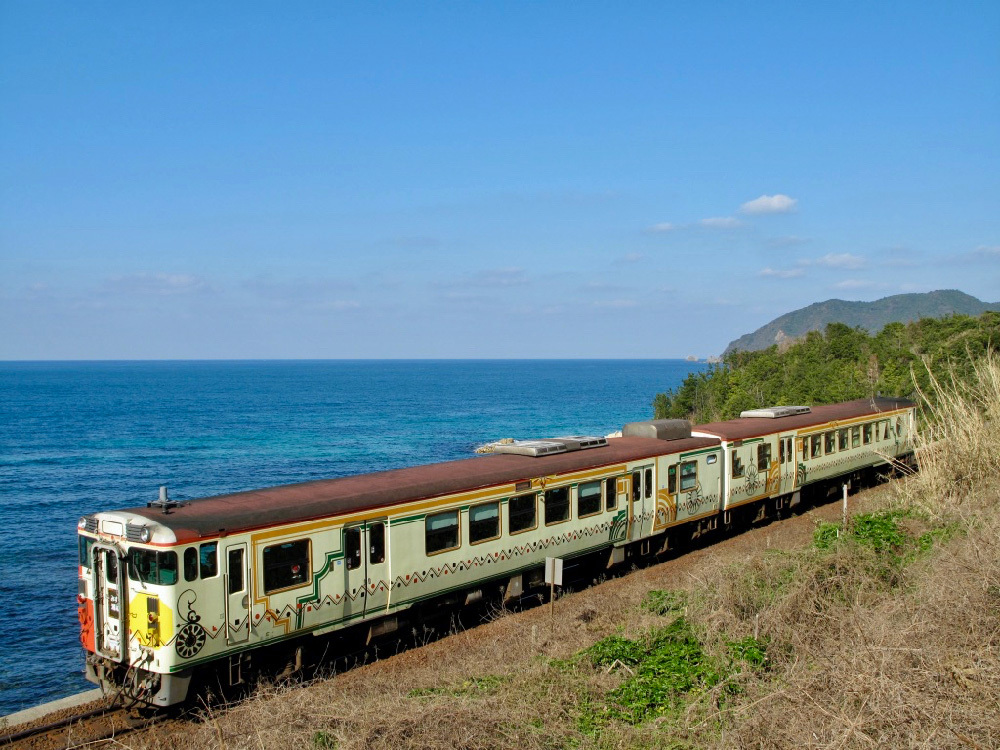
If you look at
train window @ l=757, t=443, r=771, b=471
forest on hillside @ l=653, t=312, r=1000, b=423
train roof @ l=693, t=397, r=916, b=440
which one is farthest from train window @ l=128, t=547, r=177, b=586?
forest on hillside @ l=653, t=312, r=1000, b=423

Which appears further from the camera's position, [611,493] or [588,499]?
[611,493]

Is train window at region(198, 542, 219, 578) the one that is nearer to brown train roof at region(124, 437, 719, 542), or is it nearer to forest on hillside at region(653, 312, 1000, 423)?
brown train roof at region(124, 437, 719, 542)

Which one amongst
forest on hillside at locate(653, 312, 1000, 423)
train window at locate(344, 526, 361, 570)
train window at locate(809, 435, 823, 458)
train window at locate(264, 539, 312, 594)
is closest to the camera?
train window at locate(264, 539, 312, 594)

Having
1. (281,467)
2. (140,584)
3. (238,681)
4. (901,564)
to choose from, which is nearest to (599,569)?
(901,564)

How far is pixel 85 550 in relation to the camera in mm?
11703

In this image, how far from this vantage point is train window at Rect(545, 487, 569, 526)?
1602 centimetres

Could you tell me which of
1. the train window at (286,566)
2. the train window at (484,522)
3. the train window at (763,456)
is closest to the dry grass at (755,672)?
the train window at (286,566)

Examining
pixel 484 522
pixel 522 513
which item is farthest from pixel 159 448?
pixel 484 522

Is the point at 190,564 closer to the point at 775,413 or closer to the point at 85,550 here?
the point at 85,550

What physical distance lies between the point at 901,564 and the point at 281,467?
4916 centimetres

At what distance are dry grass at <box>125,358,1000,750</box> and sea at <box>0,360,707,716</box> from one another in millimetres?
10711

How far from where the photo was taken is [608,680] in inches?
392

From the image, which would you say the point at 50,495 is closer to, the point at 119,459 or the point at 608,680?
the point at 119,459

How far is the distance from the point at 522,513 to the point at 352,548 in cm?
400
